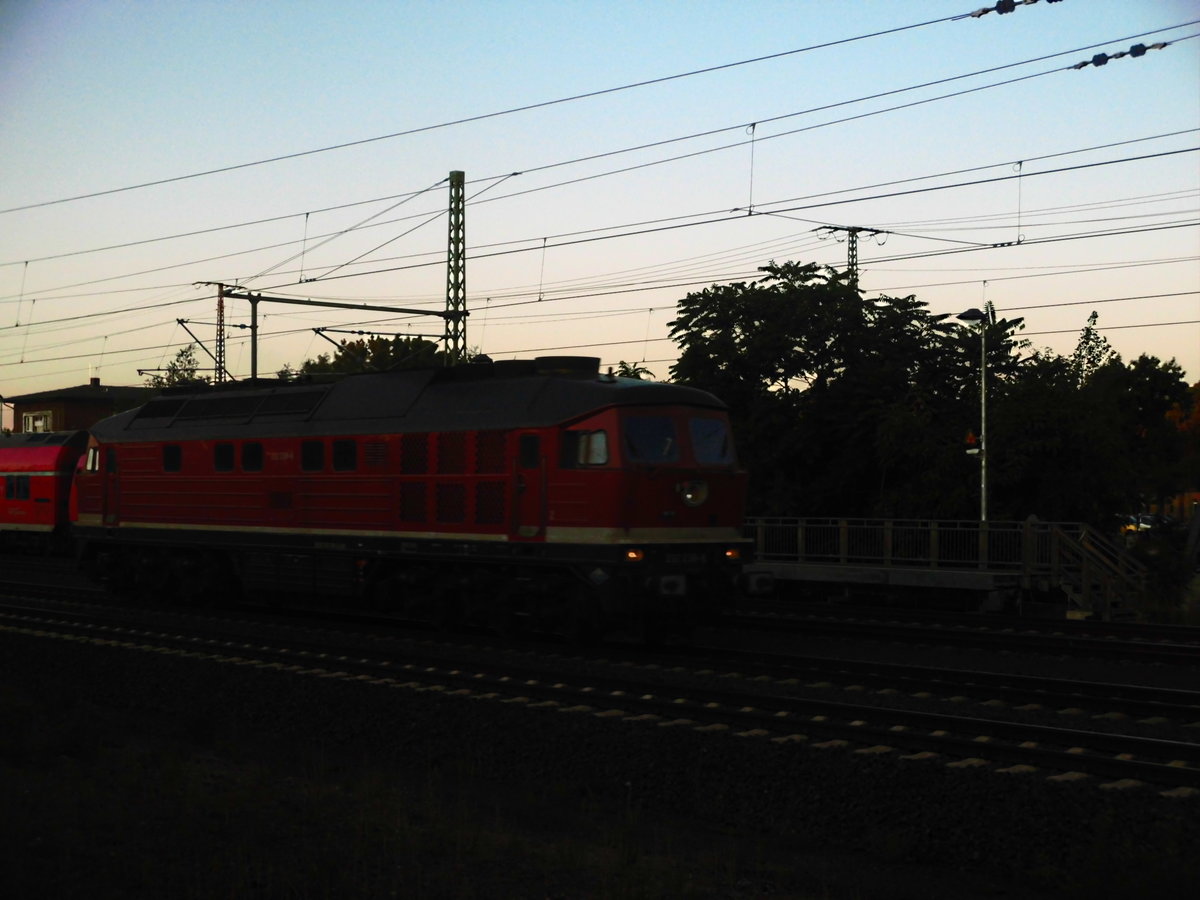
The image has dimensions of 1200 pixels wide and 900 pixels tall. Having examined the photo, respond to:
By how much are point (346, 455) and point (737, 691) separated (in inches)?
355

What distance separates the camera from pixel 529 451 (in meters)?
17.7

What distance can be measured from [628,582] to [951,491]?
1425 centimetres

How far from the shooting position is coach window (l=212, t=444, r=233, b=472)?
22192 millimetres

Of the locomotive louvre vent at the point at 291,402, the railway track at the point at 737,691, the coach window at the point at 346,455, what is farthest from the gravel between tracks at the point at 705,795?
the locomotive louvre vent at the point at 291,402

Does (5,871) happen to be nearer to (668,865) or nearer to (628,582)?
(668,865)

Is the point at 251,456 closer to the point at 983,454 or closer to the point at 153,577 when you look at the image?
the point at 153,577

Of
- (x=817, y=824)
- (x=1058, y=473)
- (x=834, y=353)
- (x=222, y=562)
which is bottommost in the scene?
(x=817, y=824)

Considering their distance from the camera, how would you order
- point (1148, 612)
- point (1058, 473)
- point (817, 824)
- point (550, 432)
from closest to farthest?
point (817, 824) → point (550, 432) → point (1148, 612) → point (1058, 473)

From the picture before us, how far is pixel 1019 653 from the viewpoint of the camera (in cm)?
1759

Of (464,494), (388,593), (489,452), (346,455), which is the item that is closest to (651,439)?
(489,452)

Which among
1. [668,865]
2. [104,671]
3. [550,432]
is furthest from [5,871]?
[550,432]

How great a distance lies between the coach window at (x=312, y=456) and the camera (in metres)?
20.6

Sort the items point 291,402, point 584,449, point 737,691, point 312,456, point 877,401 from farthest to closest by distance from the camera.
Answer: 1. point 877,401
2. point 291,402
3. point 312,456
4. point 584,449
5. point 737,691

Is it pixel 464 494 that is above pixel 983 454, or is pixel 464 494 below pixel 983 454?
below
